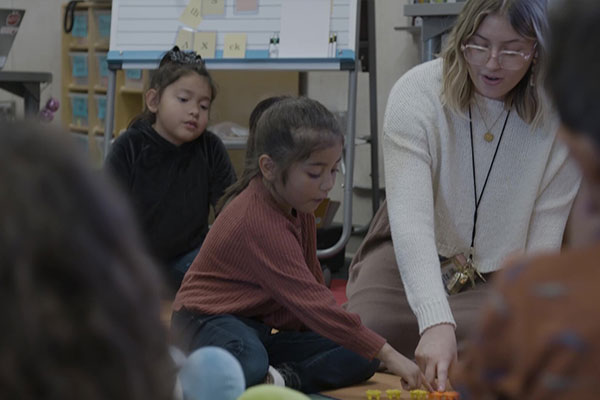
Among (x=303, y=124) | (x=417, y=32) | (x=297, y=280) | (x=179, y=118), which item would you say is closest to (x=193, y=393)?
(x=297, y=280)

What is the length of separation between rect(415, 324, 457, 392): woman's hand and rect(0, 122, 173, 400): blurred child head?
3.40ft

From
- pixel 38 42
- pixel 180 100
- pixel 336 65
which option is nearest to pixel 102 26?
pixel 38 42

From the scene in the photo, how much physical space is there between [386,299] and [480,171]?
13.3 inches

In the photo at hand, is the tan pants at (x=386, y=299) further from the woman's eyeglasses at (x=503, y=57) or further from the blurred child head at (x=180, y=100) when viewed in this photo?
the blurred child head at (x=180, y=100)

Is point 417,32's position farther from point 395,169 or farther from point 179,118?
point 395,169

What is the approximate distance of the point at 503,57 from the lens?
1.70 m

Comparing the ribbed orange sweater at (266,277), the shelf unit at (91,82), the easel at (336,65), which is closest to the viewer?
the ribbed orange sweater at (266,277)

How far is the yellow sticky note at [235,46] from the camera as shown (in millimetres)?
2945

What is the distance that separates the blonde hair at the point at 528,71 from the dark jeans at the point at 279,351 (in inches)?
21.6

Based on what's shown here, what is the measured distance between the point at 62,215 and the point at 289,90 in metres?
3.34

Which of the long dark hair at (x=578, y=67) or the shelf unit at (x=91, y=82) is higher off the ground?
the shelf unit at (x=91, y=82)

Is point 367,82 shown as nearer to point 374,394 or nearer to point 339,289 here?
point 339,289

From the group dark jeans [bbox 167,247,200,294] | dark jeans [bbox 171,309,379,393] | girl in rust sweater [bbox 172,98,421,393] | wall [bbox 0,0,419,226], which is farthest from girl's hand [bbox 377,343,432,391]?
wall [bbox 0,0,419,226]

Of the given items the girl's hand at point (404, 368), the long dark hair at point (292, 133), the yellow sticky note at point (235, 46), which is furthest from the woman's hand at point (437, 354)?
the yellow sticky note at point (235, 46)
